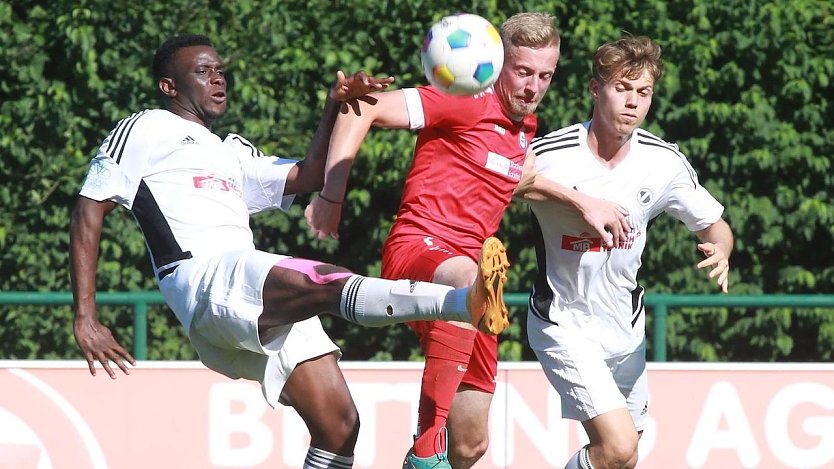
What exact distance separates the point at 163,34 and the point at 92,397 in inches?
113

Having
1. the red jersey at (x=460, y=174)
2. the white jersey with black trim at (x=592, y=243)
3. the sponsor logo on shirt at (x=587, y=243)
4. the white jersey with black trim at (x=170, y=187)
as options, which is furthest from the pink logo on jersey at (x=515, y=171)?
the white jersey with black trim at (x=170, y=187)

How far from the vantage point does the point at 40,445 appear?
26.4 ft

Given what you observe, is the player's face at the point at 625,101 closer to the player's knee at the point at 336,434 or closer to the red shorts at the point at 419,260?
the red shorts at the point at 419,260

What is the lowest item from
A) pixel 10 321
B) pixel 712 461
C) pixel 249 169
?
pixel 712 461

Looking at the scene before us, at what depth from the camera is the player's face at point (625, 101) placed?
236 inches

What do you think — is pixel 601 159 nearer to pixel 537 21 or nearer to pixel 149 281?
pixel 537 21

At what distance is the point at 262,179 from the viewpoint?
6.04 metres

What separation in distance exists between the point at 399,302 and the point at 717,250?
174 cm

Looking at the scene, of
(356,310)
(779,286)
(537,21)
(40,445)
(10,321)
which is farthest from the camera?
(779,286)

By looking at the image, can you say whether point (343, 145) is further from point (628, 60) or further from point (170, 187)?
point (628, 60)

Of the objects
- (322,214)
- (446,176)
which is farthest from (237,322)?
(446,176)

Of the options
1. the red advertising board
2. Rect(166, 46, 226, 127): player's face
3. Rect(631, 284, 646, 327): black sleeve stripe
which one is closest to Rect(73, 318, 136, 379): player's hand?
Rect(166, 46, 226, 127): player's face

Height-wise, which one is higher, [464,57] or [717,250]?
[464,57]

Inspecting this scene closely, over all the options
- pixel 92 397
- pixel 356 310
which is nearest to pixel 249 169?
pixel 356 310
